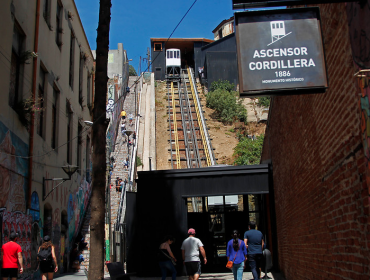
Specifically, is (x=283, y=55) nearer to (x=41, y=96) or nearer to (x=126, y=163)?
(x=41, y=96)

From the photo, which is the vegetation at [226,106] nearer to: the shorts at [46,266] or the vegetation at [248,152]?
the vegetation at [248,152]

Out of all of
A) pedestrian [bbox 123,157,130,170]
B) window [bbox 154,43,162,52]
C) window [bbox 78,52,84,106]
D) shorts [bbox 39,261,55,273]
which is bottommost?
shorts [bbox 39,261,55,273]

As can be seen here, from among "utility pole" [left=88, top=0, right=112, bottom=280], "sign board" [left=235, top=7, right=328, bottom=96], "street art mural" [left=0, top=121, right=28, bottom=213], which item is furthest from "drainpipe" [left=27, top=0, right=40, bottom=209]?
"sign board" [left=235, top=7, right=328, bottom=96]

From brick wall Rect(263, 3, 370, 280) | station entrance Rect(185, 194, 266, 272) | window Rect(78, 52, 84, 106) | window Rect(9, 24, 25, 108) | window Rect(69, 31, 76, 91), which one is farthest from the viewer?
window Rect(78, 52, 84, 106)

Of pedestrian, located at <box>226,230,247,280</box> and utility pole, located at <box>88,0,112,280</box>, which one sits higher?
utility pole, located at <box>88,0,112,280</box>

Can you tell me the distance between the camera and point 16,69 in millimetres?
11445

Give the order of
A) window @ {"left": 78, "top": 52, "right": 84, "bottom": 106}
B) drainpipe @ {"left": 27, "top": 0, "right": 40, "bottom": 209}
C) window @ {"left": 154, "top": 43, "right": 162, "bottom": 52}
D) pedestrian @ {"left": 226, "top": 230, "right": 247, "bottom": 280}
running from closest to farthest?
pedestrian @ {"left": 226, "top": 230, "right": 247, "bottom": 280} < drainpipe @ {"left": 27, "top": 0, "right": 40, "bottom": 209} < window @ {"left": 78, "top": 52, "right": 84, "bottom": 106} < window @ {"left": 154, "top": 43, "right": 162, "bottom": 52}

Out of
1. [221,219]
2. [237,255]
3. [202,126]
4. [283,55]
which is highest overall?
[202,126]

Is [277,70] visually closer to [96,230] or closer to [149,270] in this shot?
[96,230]

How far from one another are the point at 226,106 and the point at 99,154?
3697 cm

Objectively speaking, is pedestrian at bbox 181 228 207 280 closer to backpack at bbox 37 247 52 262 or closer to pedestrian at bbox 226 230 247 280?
pedestrian at bbox 226 230 247 280

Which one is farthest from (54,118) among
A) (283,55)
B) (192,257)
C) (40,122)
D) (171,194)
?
(283,55)

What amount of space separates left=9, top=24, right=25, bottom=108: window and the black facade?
188 inches

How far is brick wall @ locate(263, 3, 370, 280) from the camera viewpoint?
4.29 m
